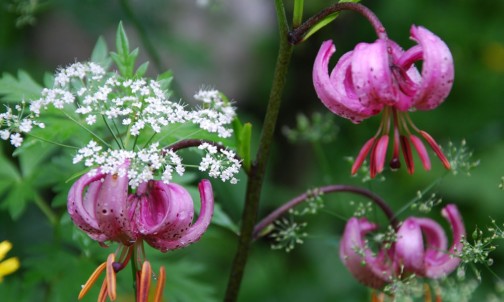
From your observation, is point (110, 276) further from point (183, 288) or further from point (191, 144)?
point (183, 288)

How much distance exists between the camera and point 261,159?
144 centimetres

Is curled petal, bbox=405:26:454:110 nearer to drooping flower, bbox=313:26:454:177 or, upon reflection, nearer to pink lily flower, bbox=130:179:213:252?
drooping flower, bbox=313:26:454:177

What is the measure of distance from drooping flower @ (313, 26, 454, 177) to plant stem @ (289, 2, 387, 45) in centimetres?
3

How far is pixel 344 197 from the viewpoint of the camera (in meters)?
2.98

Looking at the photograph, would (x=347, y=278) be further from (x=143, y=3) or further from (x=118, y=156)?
(x=118, y=156)

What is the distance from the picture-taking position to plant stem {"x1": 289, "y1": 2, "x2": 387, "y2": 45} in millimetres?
1275

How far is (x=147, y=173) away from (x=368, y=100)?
363mm

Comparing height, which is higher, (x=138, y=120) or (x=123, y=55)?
(x=123, y=55)

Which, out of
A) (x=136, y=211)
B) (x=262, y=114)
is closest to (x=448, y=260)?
(x=136, y=211)

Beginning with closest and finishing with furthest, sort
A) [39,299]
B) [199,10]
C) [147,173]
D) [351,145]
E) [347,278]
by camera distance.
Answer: [147,173]
[39,299]
[347,278]
[351,145]
[199,10]

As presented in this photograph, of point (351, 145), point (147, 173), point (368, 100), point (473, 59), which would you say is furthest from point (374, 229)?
point (473, 59)

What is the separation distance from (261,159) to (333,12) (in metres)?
0.29

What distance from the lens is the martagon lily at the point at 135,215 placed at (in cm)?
122

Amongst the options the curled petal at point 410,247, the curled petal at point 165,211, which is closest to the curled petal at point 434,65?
the curled petal at point 410,247
